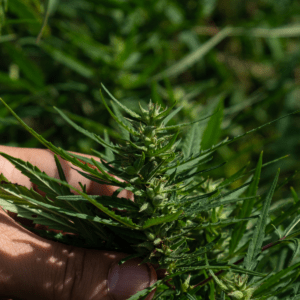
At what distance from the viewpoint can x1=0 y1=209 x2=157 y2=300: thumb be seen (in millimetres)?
788

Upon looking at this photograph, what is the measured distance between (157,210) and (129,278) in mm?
259

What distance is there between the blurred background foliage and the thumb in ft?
1.62

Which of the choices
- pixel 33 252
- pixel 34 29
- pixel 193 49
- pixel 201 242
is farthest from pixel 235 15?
pixel 33 252

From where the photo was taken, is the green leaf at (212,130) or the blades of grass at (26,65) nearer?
the green leaf at (212,130)

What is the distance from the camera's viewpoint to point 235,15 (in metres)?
2.08

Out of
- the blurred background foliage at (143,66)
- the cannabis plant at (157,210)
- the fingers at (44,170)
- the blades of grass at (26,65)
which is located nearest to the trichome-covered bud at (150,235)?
the cannabis plant at (157,210)

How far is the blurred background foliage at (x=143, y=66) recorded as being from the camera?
4.65 ft

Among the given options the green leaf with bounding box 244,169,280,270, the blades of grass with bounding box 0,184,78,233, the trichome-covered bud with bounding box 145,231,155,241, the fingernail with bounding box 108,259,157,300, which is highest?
the blades of grass with bounding box 0,184,78,233

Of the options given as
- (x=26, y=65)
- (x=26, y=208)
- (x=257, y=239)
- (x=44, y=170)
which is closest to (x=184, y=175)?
(x=257, y=239)

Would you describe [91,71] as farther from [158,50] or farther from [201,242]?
[201,242]

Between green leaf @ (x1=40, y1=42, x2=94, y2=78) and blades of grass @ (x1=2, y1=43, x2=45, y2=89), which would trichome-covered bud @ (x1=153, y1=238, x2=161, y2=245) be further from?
blades of grass @ (x1=2, y1=43, x2=45, y2=89)

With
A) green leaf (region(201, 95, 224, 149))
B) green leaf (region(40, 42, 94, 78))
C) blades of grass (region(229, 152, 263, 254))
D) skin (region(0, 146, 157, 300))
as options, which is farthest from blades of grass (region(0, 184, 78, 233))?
green leaf (region(40, 42, 94, 78))

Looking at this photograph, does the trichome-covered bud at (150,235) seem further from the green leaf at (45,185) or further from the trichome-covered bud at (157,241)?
the green leaf at (45,185)

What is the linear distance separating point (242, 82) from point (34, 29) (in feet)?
4.34
